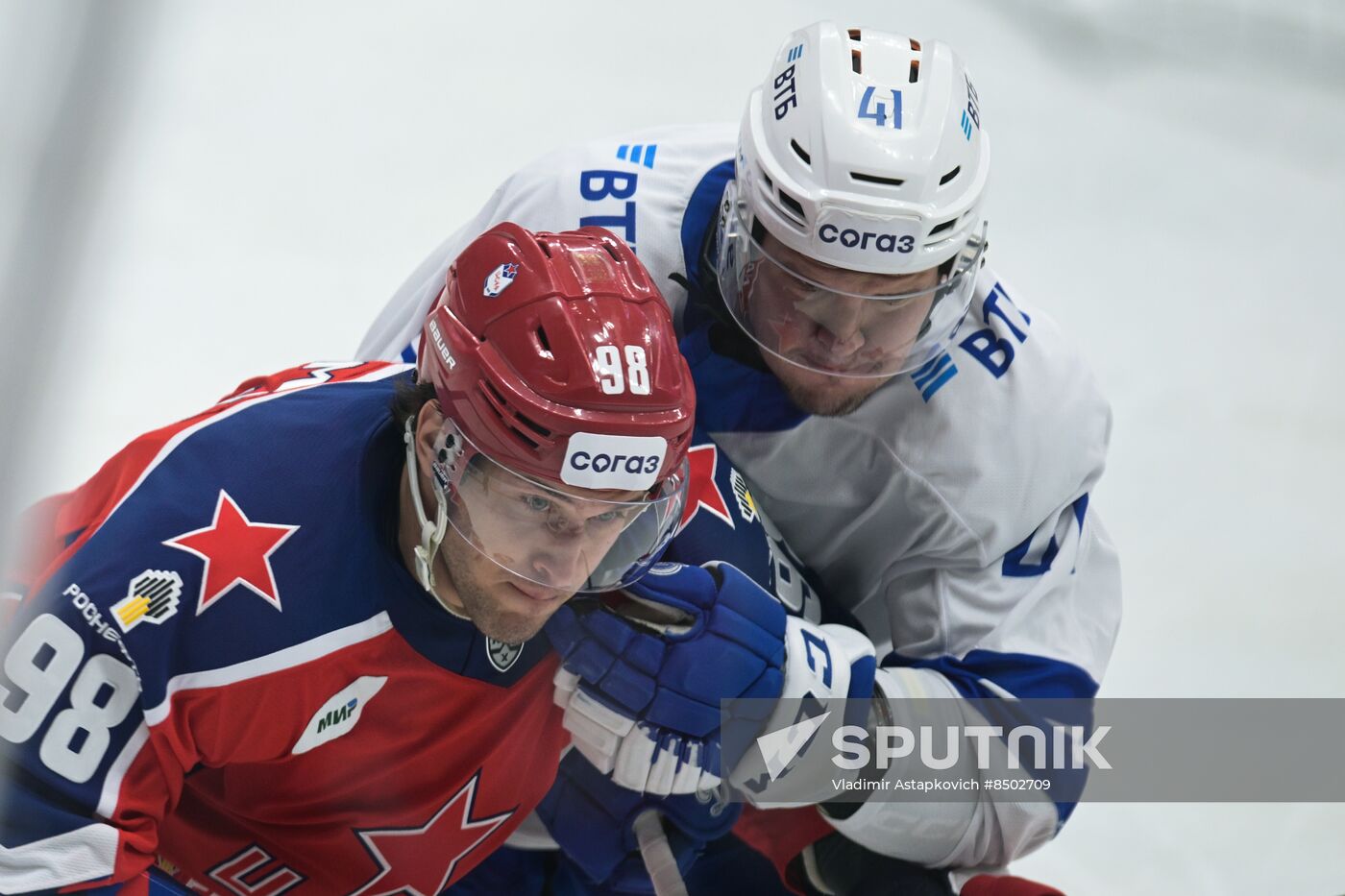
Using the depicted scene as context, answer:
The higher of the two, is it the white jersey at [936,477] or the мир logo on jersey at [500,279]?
the мир logo on jersey at [500,279]

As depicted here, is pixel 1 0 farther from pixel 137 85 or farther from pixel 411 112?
pixel 411 112

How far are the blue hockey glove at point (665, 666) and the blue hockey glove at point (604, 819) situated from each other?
20 cm

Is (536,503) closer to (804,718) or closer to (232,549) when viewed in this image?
(232,549)

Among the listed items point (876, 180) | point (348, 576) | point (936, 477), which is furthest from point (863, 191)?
point (348, 576)

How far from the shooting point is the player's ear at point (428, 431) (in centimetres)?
174

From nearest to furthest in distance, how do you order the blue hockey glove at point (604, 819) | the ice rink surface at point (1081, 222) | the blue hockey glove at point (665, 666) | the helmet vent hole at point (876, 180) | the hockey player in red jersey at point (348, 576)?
1. the hockey player in red jersey at point (348, 576)
2. the blue hockey glove at point (665, 666)
3. the helmet vent hole at point (876, 180)
4. the blue hockey glove at point (604, 819)
5. the ice rink surface at point (1081, 222)

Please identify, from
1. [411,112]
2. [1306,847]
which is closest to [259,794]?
[1306,847]

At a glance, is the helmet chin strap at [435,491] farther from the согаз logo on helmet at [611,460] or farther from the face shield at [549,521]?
the согаз logo on helmet at [611,460]

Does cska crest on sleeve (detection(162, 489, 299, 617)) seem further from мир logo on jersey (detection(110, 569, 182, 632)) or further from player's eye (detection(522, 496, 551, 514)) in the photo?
player's eye (detection(522, 496, 551, 514))

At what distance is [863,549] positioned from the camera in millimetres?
2459

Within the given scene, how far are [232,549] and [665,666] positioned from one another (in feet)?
1.74

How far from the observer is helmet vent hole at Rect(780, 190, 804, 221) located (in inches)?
80.9

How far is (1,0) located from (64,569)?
1.33 metres

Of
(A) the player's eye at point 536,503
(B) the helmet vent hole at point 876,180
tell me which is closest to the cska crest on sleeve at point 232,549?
(A) the player's eye at point 536,503
